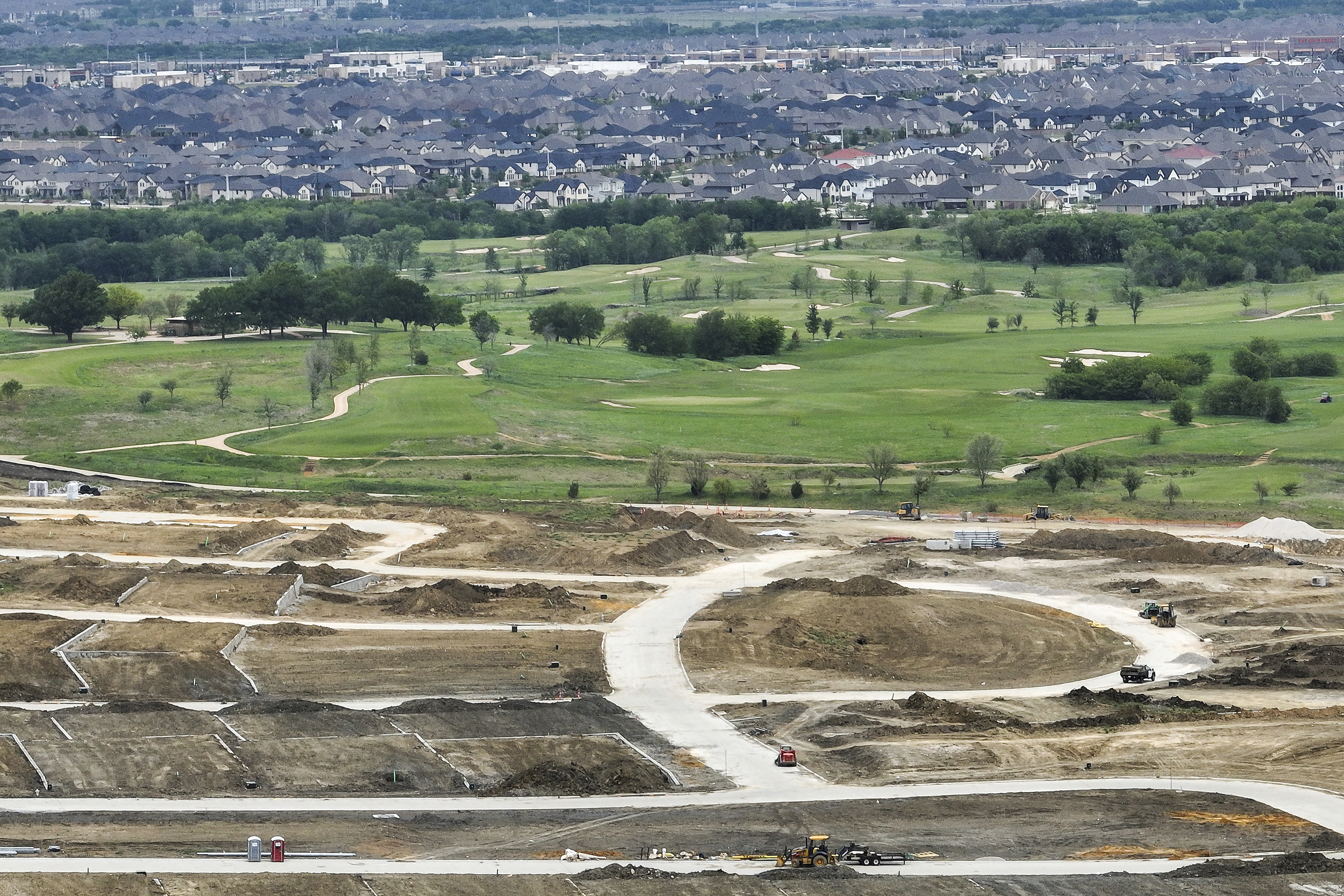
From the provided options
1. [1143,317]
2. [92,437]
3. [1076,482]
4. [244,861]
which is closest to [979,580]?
[1076,482]

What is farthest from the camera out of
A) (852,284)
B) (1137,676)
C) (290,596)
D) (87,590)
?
(852,284)

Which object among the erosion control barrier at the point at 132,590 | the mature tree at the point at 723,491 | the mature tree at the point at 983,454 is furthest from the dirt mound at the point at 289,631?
the mature tree at the point at 983,454

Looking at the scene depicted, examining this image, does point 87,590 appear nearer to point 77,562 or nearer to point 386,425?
point 77,562

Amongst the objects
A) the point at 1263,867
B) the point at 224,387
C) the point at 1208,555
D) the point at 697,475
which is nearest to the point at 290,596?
the point at 697,475

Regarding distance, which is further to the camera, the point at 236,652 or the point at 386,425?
the point at 386,425

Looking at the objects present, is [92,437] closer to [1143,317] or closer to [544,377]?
[544,377]

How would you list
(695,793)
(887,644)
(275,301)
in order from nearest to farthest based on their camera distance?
(695,793) → (887,644) → (275,301)

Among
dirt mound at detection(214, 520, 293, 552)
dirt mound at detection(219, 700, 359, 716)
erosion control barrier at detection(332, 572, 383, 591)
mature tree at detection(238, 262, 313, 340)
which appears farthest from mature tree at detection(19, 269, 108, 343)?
dirt mound at detection(219, 700, 359, 716)
